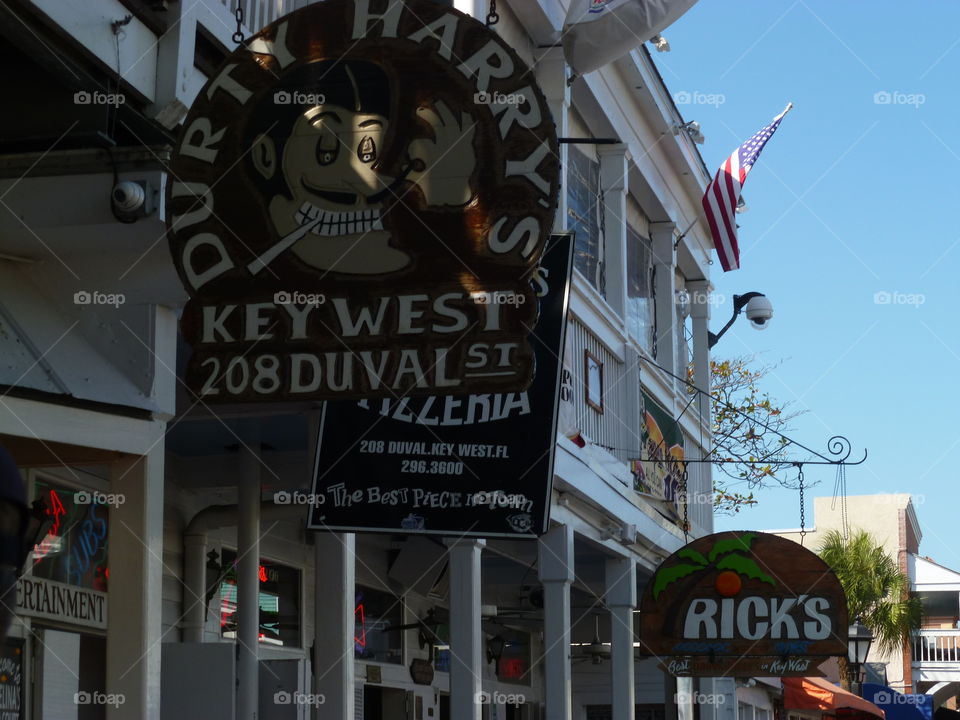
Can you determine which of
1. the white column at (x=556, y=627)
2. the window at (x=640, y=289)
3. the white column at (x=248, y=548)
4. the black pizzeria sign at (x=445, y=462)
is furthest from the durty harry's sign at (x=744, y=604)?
the white column at (x=248, y=548)

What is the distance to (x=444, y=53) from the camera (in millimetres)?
5848

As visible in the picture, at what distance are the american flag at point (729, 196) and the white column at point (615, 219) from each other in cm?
168

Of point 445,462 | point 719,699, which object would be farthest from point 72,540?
point 719,699

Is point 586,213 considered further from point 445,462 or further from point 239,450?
point 445,462

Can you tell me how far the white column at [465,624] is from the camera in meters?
10.4

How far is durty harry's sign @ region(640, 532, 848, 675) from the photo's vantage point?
13.6 m

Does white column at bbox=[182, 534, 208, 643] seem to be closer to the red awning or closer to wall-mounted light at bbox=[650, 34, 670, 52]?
wall-mounted light at bbox=[650, 34, 670, 52]

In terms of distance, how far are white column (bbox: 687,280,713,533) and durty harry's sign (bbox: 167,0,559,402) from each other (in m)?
14.6

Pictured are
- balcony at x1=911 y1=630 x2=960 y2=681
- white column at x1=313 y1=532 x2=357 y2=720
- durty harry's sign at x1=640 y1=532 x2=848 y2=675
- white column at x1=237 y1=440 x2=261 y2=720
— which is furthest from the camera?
balcony at x1=911 y1=630 x2=960 y2=681

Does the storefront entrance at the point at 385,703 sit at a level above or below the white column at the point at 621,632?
below


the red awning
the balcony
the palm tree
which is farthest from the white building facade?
the balcony

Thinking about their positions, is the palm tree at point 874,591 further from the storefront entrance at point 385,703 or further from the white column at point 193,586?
the white column at point 193,586

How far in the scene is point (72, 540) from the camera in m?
9.31

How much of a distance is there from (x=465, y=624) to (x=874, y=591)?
34995mm
